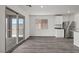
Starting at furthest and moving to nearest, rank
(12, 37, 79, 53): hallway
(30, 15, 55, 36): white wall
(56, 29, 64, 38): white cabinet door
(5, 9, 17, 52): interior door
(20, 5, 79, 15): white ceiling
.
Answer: (30, 15, 55, 36): white wall → (56, 29, 64, 38): white cabinet door → (20, 5, 79, 15): white ceiling → (12, 37, 79, 53): hallway → (5, 9, 17, 52): interior door

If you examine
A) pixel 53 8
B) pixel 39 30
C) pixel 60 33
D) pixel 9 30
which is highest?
pixel 53 8

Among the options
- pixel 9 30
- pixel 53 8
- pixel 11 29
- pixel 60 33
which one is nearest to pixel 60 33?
pixel 60 33

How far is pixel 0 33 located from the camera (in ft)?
14.1

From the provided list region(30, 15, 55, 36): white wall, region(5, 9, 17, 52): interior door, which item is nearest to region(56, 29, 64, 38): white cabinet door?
region(30, 15, 55, 36): white wall

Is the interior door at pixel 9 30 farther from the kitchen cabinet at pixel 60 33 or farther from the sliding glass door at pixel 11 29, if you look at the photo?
the kitchen cabinet at pixel 60 33

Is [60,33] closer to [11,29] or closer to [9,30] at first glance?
[11,29]

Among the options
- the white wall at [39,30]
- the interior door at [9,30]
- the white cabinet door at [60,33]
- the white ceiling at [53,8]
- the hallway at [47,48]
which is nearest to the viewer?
the interior door at [9,30]

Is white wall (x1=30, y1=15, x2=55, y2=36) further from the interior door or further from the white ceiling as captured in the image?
the interior door

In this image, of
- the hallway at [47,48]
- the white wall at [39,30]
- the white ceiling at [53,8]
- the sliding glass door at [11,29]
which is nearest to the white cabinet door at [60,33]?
the white wall at [39,30]

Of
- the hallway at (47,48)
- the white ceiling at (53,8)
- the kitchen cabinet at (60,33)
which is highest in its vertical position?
the white ceiling at (53,8)

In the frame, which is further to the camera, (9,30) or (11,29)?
(11,29)

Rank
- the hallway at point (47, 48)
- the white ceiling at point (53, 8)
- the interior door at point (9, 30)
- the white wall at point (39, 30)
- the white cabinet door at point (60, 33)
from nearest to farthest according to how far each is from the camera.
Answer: the interior door at point (9, 30), the hallway at point (47, 48), the white ceiling at point (53, 8), the white cabinet door at point (60, 33), the white wall at point (39, 30)
